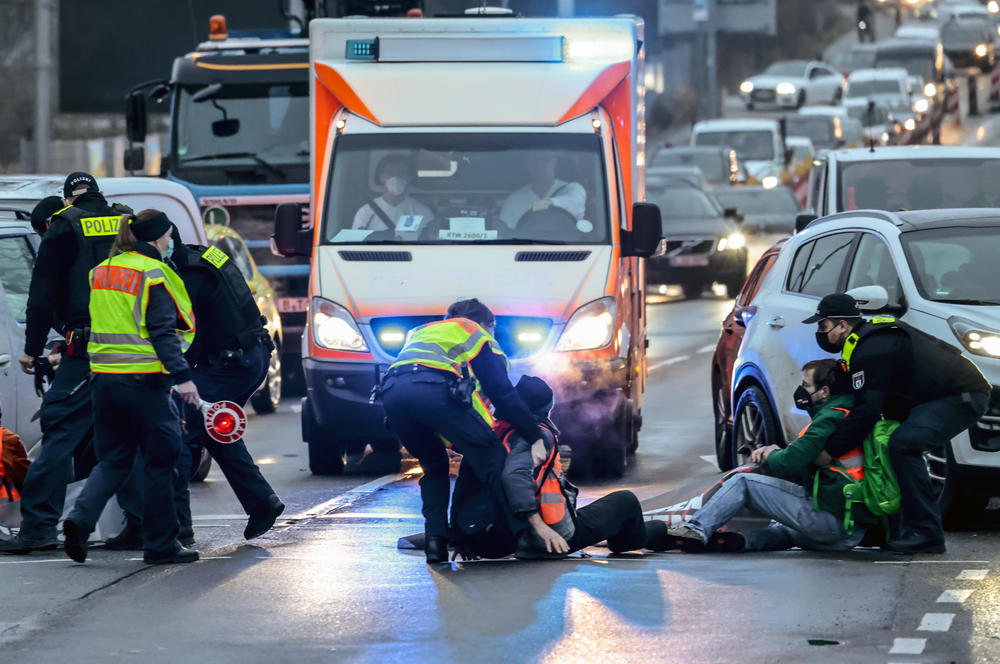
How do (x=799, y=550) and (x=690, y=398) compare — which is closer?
(x=799, y=550)

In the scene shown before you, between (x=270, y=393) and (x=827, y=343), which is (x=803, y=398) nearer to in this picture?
(x=827, y=343)

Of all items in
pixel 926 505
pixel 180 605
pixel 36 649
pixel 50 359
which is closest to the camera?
pixel 36 649

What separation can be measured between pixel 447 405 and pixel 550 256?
3705mm

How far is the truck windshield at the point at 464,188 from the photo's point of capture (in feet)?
43.4

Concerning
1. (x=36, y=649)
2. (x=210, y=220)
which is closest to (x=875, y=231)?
(x=36, y=649)

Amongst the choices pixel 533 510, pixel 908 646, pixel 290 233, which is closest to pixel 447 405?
pixel 533 510

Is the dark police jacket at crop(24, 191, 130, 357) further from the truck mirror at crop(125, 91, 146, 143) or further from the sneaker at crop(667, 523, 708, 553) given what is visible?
the truck mirror at crop(125, 91, 146, 143)

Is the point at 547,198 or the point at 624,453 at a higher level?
the point at 547,198

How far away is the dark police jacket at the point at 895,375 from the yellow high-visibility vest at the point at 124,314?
3209 millimetres

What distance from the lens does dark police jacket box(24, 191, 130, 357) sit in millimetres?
10023

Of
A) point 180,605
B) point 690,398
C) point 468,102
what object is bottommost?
point 690,398

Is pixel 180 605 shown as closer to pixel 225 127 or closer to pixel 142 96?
pixel 225 127

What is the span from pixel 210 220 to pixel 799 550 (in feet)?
34.6

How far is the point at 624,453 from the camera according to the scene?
13.0 meters
